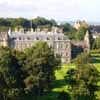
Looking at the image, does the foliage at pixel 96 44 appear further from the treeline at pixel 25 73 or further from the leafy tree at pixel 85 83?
the leafy tree at pixel 85 83

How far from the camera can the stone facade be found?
72.8 m

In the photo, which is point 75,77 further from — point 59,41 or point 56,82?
point 59,41

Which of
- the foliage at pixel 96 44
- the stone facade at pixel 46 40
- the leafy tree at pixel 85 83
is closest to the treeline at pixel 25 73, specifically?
the leafy tree at pixel 85 83

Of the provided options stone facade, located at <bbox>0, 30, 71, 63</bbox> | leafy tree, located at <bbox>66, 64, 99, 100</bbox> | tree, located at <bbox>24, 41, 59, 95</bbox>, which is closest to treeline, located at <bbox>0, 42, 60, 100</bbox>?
tree, located at <bbox>24, 41, 59, 95</bbox>

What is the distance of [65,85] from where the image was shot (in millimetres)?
46531

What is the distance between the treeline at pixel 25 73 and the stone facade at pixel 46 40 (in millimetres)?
29662

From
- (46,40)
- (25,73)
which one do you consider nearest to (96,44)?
(46,40)

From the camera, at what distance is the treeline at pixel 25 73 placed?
37375 mm

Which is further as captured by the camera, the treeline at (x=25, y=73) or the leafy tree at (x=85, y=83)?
the treeline at (x=25, y=73)

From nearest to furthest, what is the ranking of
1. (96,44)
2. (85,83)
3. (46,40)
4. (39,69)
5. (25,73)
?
(85,83) → (25,73) → (39,69) → (46,40) → (96,44)

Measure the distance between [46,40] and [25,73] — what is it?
3325cm

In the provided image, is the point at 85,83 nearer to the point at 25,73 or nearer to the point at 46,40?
the point at 25,73

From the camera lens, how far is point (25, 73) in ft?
Result: 131

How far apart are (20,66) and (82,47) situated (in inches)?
1875
